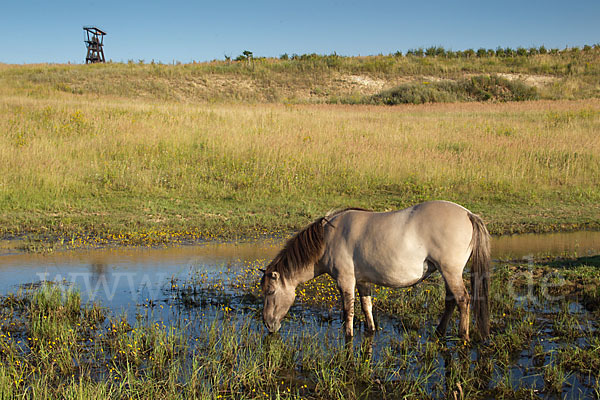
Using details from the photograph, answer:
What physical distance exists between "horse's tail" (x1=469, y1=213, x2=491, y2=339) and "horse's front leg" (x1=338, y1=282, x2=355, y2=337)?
4.29 ft

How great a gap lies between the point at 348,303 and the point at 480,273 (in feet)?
4.73

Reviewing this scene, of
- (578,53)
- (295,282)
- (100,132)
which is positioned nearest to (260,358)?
(295,282)

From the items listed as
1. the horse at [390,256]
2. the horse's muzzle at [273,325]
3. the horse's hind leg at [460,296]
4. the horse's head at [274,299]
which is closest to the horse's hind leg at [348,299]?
the horse at [390,256]

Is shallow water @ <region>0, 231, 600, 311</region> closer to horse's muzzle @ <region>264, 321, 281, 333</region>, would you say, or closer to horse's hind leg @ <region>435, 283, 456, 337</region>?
horse's muzzle @ <region>264, 321, 281, 333</region>

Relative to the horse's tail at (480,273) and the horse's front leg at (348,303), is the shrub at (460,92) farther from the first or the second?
the horse's front leg at (348,303)

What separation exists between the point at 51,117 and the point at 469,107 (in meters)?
21.7

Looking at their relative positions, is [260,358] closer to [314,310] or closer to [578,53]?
[314,310]

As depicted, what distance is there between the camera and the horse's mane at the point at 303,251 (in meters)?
5.88

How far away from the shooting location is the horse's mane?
19.3 feet

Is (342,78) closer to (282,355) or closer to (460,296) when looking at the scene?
(460,296)

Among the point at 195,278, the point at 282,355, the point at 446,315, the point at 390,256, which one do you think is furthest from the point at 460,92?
the point at 282,355

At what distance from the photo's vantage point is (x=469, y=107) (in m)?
30.1

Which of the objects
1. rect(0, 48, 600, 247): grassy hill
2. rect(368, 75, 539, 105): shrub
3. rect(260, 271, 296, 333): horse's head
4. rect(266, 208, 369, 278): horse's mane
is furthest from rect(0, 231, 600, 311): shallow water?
rect(368, 75, 539, 105): shrub

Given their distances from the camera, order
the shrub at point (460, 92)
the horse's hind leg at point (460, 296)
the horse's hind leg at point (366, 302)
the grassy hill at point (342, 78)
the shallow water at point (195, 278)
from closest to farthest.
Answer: the horse's hind leg at point (460, 296)
the horse's hind leg at point (366, 302)
the shallow water at point (195, 278)
the shrub at point (460, 92)
the grassy hill at point (342, 78)
